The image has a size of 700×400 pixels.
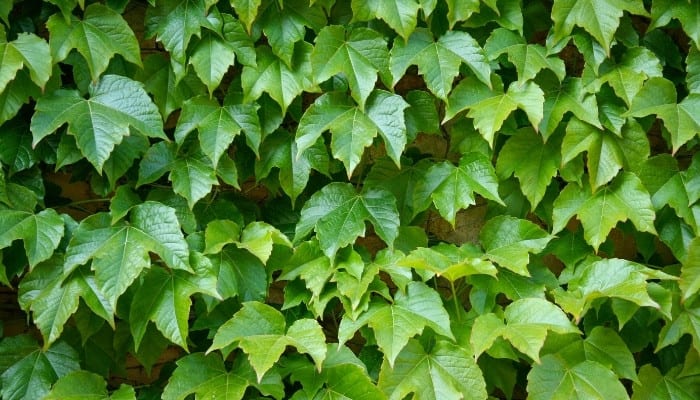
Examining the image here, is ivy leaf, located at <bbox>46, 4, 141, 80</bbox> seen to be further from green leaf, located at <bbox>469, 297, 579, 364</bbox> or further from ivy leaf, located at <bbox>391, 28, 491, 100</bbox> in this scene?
green leaf, located at <bbox>469, 297, 579, 364</bbox>

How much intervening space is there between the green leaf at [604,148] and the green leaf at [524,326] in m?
0.34

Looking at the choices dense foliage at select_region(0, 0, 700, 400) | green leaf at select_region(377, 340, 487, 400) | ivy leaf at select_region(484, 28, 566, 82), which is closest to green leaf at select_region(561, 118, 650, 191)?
dense foliage at select_region(0, 0, 700, 400)

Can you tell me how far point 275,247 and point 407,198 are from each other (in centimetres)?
37

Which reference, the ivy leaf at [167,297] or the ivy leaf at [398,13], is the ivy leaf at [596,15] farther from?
the ivy leaf at [167,297]

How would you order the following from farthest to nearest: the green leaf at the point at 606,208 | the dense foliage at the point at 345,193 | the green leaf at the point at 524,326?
the green leaf at the point at 606,208
the dense foliage at the point at 345,193
the green leaf at the point at 524,326

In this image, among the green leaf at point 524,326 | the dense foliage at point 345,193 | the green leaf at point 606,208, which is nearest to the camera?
the green leaf at point 524,326

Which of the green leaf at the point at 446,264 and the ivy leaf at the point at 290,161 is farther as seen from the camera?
the ivy leaf at the point at 290,161

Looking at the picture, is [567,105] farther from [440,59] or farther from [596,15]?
[440,59]

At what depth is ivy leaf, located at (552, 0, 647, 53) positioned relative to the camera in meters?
1.88

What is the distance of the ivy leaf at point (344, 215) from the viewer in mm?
1904

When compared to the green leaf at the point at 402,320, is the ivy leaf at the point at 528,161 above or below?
above

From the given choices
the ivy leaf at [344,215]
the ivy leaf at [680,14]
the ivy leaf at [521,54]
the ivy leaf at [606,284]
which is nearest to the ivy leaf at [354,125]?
the ivy leaf at [344,215]

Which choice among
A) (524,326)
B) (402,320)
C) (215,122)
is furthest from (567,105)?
(215,122)

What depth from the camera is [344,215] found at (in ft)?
6.40
